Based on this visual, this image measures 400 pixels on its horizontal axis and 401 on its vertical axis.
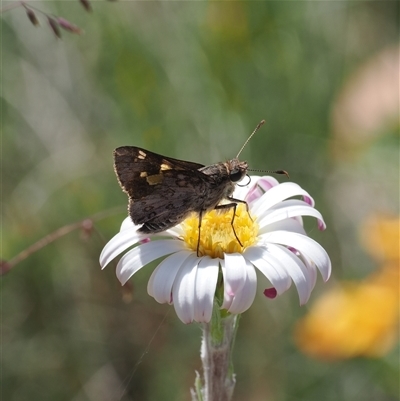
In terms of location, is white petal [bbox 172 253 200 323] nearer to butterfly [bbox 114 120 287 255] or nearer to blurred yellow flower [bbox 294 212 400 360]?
butterfly [bbox 114 120 287 255]

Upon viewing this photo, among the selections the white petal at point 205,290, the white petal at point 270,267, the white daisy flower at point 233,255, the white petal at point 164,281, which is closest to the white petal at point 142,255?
the white daisy flower at point 233,255

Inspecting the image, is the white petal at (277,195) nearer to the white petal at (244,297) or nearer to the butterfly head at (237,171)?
the butterfly head at (237,171)

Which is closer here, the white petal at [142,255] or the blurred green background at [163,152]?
the white petal at [142,255]

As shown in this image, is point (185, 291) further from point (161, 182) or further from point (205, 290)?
point (161, 182)

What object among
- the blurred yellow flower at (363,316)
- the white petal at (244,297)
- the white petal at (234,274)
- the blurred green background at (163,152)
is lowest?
the blurred yellow flower at (363,316)

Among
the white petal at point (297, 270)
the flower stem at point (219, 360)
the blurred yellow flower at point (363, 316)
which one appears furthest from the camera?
the blurred yellow flower at point (363, 316)

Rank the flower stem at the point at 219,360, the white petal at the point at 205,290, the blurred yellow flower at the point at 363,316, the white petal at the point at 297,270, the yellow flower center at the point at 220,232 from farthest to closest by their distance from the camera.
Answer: the blurred yellow flower at the point at 363,316 < the yellow flower center at the point at 220,232 < the flower stem at the point at 219,360 < the white petal at the point at 297,270 < the white petal at the point at 205,290
